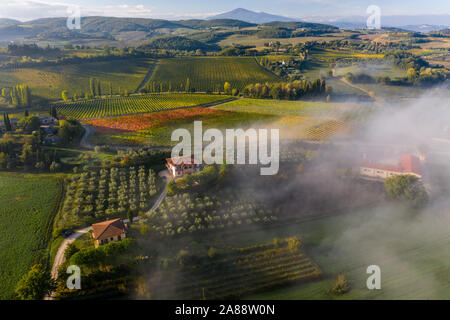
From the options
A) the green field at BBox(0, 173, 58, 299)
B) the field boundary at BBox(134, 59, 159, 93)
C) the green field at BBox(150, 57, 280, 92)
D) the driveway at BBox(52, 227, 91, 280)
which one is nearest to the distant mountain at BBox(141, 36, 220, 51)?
the green field at BBox(150, 57, 280, 92)

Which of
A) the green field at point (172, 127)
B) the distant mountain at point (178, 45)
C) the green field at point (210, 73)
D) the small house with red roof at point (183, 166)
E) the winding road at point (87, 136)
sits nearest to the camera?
the small house with red roof at point (183, 166)

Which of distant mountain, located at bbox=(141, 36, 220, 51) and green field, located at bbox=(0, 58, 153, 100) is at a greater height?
distant mountain, located at bbox=(141, 36, 220, 51)

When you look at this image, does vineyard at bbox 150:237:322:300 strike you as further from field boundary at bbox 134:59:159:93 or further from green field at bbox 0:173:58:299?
field boundary at bbox 134:59:159:93

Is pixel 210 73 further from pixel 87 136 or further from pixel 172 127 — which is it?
pixel 87 136

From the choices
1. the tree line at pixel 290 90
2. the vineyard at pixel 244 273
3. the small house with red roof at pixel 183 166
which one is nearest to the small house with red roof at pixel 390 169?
the vineyard at pixel 244 273

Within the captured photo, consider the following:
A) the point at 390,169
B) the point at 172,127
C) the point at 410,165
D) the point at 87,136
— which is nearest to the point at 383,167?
the point at 390,169

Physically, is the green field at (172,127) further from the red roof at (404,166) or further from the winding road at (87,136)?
the red roof at (404,166)
